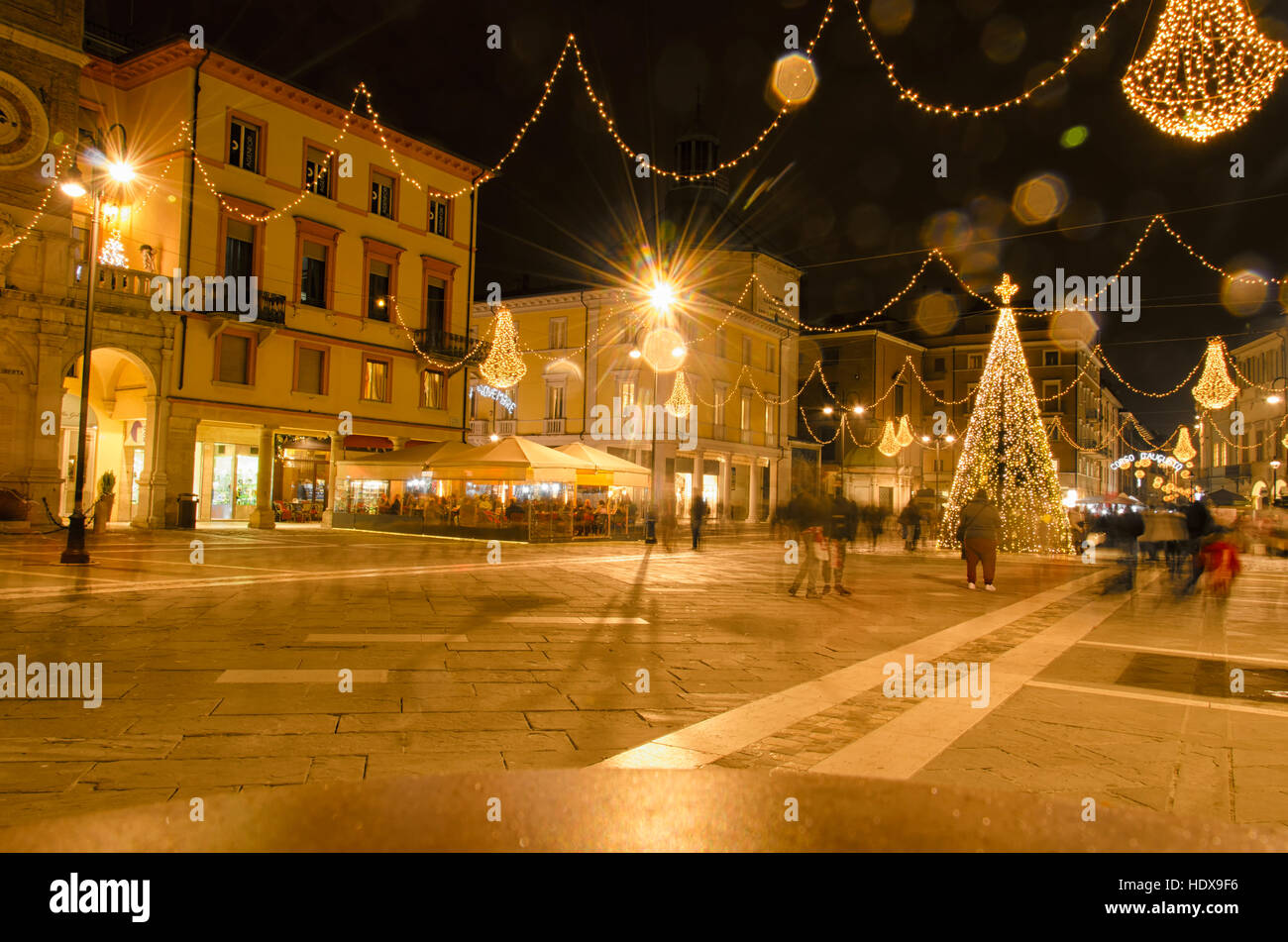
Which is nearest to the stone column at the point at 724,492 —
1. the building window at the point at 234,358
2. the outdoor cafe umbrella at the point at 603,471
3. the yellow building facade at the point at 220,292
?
the yellow building facade at the point at 220,292

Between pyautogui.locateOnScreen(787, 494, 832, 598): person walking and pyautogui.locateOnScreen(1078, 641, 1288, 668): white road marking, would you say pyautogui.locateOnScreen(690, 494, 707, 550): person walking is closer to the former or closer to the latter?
pyautogui.locateOnScreen(787, 494, 832, 598): person walking

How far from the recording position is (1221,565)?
1371 centimetres

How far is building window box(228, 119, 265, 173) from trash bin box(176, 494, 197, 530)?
9.73 meters

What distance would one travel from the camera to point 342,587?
12.6 m

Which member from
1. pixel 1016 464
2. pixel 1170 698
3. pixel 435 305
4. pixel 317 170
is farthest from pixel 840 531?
pixel 435 305

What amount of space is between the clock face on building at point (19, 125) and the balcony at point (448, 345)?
483 inches

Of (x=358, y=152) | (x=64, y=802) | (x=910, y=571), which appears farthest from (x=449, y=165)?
(x=64, y=802)

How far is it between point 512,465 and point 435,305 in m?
12.2

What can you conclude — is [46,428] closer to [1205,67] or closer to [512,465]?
[512,465]

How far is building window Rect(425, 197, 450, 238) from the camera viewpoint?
1257 inches
